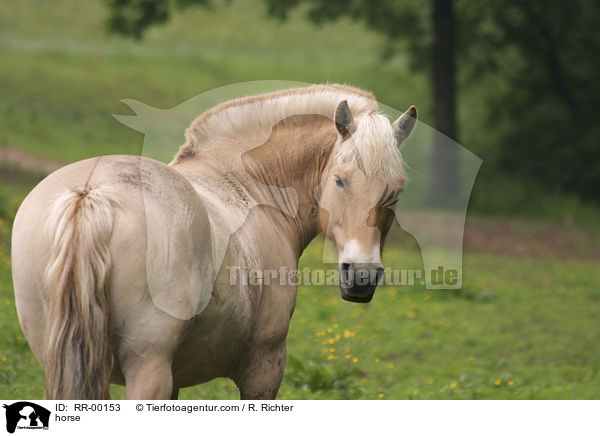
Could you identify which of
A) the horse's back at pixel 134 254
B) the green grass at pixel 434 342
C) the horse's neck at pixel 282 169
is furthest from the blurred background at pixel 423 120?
the horse's back at pixel 134 254

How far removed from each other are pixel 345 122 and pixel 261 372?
1.46m

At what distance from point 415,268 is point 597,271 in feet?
10.7

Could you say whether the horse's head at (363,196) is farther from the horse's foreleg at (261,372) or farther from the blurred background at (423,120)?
the blurred background at (423,120)

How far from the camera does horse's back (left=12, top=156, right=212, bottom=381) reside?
2.86 meters

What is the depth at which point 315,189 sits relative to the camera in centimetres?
418

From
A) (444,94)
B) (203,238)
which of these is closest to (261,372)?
(203,238)

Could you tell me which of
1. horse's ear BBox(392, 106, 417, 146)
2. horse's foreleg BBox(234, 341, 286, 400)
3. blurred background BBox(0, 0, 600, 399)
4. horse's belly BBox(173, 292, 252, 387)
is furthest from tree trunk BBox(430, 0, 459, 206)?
horse's belly BBox(173, 292, 252, 387)

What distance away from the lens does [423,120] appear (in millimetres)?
19484

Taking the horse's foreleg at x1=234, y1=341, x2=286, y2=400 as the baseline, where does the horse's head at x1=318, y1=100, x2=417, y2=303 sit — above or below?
above

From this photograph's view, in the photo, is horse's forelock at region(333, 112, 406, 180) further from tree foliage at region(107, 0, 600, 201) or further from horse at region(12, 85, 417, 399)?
tree foliage at region(107, 0, 600, 201)

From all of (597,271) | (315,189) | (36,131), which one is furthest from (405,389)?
(36,131)

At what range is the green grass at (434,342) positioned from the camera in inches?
239

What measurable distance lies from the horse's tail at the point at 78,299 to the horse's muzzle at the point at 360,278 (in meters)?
1.24
